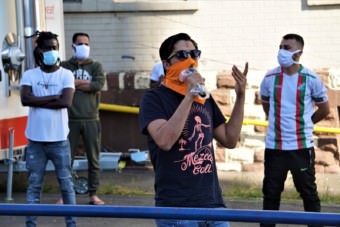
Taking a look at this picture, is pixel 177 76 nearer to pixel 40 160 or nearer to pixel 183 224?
pixel 183 224

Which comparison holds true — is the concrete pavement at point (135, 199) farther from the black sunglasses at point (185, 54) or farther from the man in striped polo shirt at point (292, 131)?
the black sunglasses at point (185, 54)

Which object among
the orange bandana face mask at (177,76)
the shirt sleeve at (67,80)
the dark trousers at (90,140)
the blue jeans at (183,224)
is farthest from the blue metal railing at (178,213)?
the dark trousers at (90,140)

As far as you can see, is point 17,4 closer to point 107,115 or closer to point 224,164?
point 107,115

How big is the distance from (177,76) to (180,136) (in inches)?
12.4

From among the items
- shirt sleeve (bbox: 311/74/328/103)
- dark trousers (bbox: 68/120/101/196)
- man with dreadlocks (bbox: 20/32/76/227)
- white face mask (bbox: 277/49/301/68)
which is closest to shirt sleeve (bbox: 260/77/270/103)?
white face mask (bbox: 277/49/301/68)

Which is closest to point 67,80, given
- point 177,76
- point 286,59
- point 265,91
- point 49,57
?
point 49,57

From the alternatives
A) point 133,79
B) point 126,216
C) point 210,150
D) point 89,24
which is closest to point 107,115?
point 133,79

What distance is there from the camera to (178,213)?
306cm

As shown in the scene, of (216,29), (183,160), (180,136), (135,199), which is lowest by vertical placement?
(135,199)

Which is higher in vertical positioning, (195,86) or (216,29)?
(216,29)

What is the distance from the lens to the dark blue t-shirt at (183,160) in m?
3.73

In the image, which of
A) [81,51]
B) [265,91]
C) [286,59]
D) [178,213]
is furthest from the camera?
[81,51]

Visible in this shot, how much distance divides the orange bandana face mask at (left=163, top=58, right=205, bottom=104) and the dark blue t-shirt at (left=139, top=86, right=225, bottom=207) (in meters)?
0.04

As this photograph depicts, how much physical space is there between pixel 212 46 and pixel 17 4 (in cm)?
321
